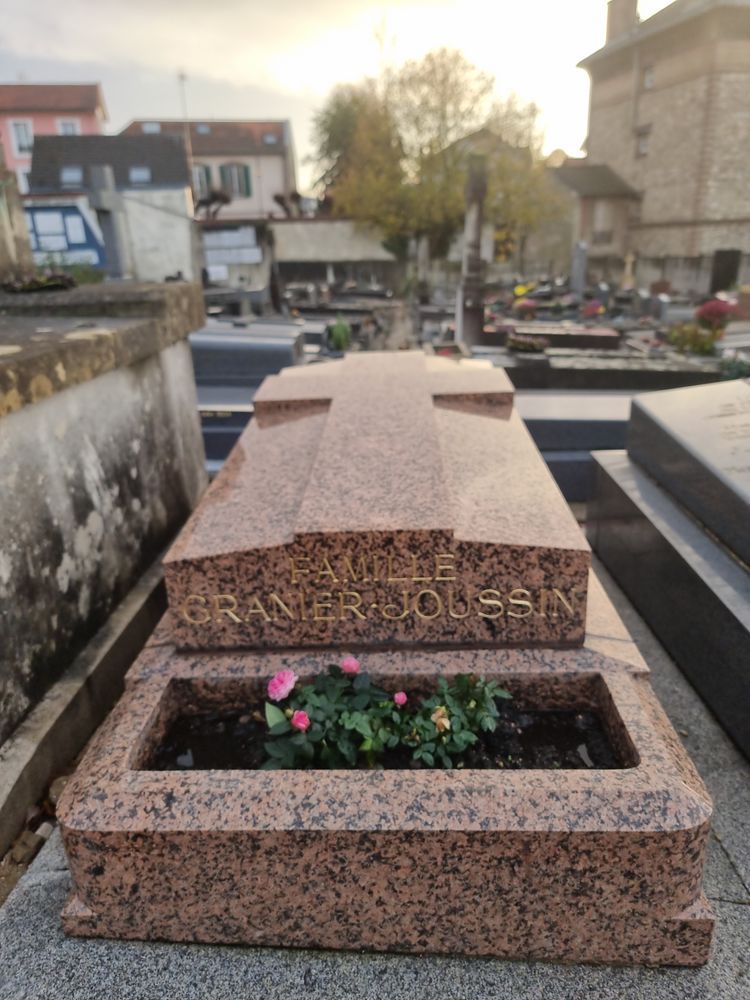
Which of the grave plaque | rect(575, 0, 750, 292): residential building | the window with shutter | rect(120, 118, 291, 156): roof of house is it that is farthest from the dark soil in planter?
rect(120, 118, 291, 156): roof of house

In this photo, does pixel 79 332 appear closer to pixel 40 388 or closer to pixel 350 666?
pixel 40 388

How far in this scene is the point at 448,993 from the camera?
193 cm

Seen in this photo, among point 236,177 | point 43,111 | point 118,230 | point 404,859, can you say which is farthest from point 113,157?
point 404,859

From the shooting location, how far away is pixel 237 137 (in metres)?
45.1

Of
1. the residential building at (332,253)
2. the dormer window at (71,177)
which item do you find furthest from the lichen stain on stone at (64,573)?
the dormer window at (71,177)

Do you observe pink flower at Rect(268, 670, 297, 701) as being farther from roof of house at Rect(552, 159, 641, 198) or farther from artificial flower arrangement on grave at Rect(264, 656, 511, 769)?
roof of house at Rect(552, 159, 641, 198)

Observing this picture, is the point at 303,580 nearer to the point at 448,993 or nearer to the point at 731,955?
the point at 448,993

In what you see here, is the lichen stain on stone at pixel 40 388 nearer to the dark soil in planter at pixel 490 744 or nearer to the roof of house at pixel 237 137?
the dark soil in planter at pixel 490 744

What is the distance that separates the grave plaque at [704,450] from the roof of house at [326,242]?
3422 centimetres

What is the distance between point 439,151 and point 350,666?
107 feet

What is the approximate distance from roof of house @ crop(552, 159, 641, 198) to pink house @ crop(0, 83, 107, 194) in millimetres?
29730

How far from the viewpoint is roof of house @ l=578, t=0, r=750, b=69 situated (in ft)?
88.4

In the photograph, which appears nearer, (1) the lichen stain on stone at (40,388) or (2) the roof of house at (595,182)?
(1) the lichen stain on stone at (40,388)

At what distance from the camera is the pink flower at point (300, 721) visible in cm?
222
